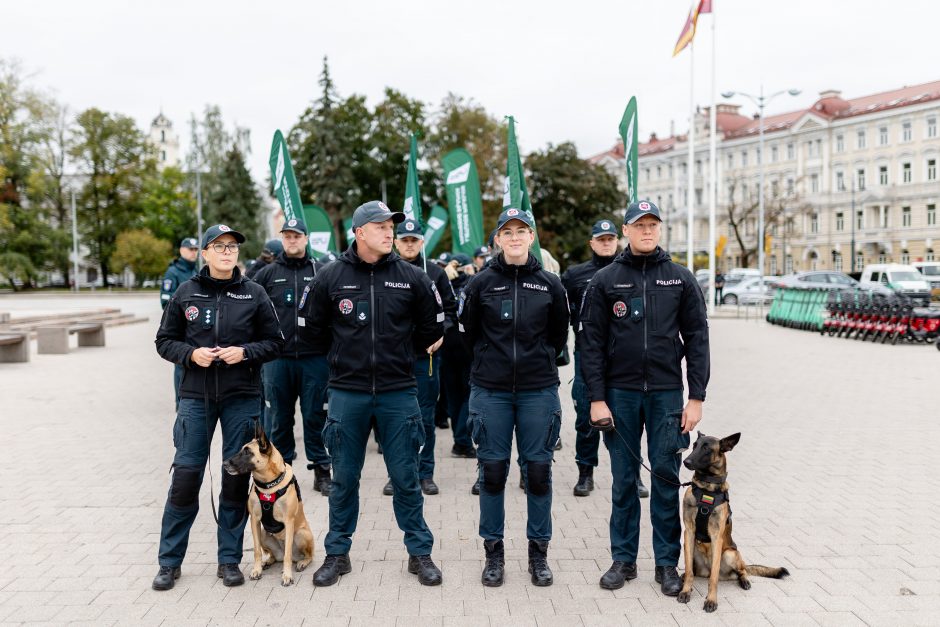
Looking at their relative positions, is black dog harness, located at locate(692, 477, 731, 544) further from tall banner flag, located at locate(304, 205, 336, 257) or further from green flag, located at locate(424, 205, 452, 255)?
tall banner flag, located at locate(304, 205, 336, 257)

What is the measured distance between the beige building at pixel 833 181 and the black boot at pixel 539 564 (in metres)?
62.3

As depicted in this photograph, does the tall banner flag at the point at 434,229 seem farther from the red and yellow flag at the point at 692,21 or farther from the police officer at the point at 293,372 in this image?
the red and yellow flag at the point at 692,21

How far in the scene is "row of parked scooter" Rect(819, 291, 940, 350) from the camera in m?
18.5

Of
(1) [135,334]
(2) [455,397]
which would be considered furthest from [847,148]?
(2) [455,397]

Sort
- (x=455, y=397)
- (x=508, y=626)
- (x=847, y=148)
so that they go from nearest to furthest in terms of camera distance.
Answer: (x=508, y=626) < (x=455, y=397) < (x=847, y=148)

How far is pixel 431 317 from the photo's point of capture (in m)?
4.86

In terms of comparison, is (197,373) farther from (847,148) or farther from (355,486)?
(847,148)

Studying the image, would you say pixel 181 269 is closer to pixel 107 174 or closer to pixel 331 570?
pixel 331 570

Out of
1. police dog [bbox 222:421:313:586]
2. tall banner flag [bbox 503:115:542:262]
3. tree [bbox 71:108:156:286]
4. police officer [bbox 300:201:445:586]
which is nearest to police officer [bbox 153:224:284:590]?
police dog [bbox 222:421:313:586]

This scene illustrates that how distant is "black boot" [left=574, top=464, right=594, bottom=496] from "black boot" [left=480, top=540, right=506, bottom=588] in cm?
192

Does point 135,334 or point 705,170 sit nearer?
point 135,334

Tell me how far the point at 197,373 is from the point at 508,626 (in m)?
2.27

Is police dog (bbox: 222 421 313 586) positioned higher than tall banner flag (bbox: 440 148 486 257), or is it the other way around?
tall banner flag (bbox: 440 148 486 257)

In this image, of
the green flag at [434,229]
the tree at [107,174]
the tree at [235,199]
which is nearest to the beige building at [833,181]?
the tree at [235,199]
